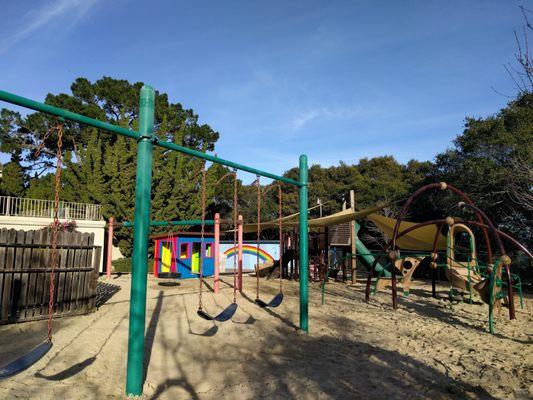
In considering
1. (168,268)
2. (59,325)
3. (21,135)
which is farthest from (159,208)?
(59,325)

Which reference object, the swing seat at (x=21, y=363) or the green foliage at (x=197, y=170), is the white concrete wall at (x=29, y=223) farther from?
the swing seat at (x=21, y=363)

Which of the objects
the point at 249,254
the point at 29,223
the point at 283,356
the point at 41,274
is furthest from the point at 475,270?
the point at 29,223

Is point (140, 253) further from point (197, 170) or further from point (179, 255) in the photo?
point (197, 170)

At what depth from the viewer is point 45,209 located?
21.6m

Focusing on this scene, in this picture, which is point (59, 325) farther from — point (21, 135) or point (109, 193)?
point (21, 135)

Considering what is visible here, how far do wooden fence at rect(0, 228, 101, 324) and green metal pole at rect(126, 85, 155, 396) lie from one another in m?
3.72

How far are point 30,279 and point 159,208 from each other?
1825 centimetres

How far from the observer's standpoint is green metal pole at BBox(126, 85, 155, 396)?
326 centimetres

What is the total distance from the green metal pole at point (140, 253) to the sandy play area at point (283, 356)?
30 centimetres

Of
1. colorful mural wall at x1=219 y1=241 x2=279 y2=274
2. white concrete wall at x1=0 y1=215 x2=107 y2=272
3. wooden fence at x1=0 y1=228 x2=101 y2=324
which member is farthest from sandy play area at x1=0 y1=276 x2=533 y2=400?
white concrete wall at x1=0 y1=215 x2=107 y2=272

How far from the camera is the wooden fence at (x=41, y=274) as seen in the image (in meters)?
5.95

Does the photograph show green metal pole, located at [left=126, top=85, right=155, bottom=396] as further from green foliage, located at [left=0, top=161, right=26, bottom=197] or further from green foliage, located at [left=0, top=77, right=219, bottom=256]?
green foliage, located at [left=0, top=161, right=26, bottom=197]

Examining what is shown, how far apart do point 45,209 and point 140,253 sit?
837 inches

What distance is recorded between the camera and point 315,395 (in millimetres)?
3367
